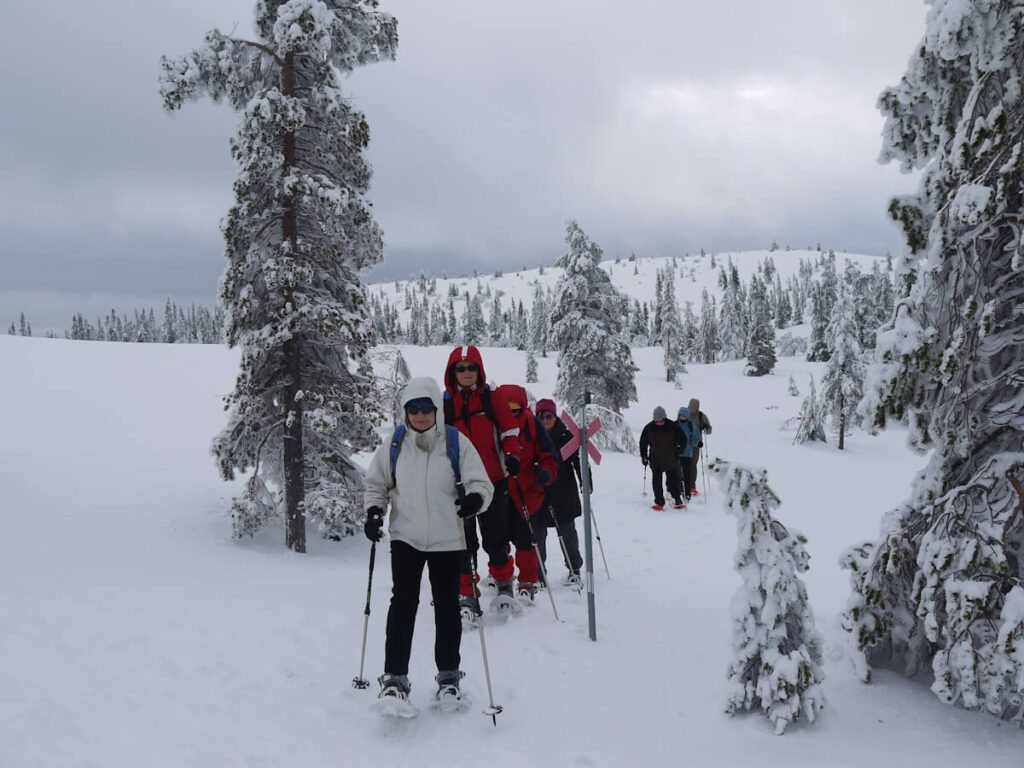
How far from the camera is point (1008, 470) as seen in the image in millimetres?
3951

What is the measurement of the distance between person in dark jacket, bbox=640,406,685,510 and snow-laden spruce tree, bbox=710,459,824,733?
8531 millimetres

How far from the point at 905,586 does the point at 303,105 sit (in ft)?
33.2

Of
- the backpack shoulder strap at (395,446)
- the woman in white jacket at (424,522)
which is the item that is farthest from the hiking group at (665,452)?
the backpack shoulder strap at (395,446)

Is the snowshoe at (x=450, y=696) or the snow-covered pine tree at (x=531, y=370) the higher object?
the snow-covered pine tree at (x=531, y=370)

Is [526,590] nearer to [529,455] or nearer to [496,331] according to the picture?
[529,455]

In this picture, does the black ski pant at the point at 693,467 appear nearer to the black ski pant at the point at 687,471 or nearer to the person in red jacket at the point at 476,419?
the black ski pant at the point at 687,471

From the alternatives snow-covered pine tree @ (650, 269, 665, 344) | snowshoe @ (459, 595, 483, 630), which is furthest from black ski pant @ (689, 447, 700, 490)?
snow-covered pine tree @ (650, 269, 665, 344)

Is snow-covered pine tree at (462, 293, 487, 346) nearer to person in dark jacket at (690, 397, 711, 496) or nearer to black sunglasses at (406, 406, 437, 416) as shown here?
person in dark jacket at (690, 397, 711, 496)

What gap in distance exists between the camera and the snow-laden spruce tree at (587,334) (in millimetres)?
26797

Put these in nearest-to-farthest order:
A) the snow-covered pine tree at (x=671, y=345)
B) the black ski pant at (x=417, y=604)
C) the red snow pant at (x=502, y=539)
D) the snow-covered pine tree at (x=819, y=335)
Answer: the black ski pant at (x=417, y=604) → the red snow pant at (x=502, y=539) → the snow-covered pine tree at (x=671, y=345) → the snow-covered pine tree at (x=819, y=335)

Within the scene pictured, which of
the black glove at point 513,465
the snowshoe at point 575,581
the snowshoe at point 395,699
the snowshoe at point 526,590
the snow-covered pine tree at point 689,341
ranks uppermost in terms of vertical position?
the snow-covered pine tree at point 689,341

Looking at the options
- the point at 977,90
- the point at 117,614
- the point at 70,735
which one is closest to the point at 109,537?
the point at 117,614

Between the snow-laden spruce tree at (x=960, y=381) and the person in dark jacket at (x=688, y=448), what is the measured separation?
9061 millimetres

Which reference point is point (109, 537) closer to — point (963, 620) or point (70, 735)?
point (70, 735)
